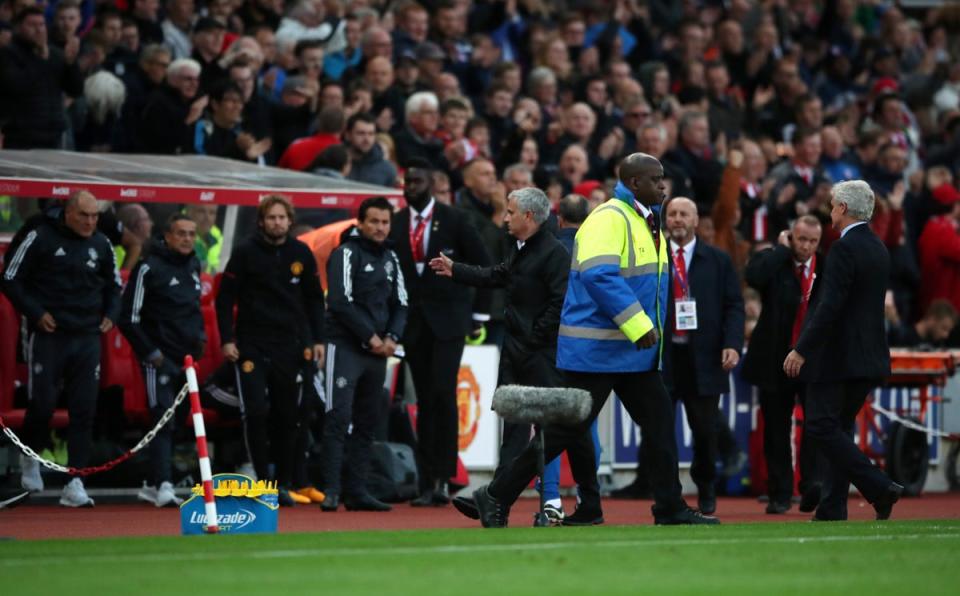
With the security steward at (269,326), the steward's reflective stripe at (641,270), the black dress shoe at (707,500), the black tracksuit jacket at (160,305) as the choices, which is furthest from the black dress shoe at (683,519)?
the black tracksuit jacket at (160,305)

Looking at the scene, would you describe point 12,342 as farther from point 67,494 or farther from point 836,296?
point 836,296

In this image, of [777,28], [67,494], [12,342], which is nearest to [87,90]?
[12,342]

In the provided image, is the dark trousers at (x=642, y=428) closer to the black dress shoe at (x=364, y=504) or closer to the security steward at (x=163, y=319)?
the black dress shoe at (x=364, y=504)

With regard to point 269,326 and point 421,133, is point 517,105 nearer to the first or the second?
point 421,133

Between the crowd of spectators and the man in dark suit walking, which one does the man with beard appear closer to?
the crowd of spectators

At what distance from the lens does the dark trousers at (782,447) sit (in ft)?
50.1

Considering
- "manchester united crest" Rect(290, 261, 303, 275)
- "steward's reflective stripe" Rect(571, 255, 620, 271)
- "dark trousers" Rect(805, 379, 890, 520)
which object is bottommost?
"dark trousers" Rect(805, 379, 890, 520)

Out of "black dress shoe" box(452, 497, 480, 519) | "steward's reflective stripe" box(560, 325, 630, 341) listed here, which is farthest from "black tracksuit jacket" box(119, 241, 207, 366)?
"steward's reflective stripe" box(560, 325, 630, 341)

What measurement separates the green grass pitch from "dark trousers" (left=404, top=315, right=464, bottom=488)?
405 centimetres

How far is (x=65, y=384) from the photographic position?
15172 millimetres

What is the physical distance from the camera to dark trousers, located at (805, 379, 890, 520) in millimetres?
12617

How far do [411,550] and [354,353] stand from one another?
4.57 metres

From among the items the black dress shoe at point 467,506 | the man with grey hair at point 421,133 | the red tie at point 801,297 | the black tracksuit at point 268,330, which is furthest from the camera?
the man with grey hair at point 421,133

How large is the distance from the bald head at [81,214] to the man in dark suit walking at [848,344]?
5582mm
